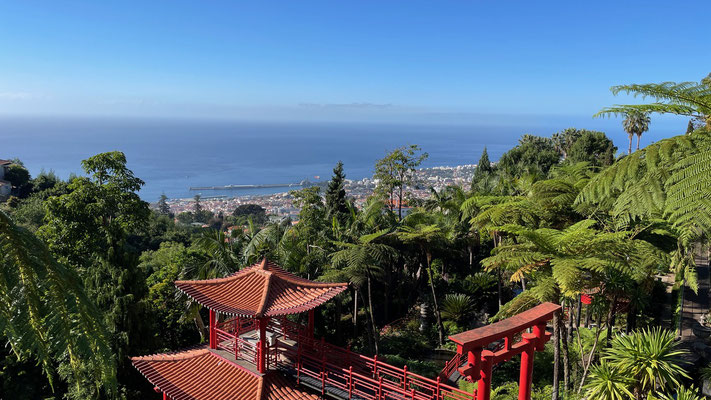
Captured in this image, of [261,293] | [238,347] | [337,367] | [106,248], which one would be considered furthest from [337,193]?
[337,367]

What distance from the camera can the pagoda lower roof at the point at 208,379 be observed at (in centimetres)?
735

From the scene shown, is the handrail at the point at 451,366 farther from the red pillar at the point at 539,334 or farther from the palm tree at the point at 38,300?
the palm tree at the point at 38,300

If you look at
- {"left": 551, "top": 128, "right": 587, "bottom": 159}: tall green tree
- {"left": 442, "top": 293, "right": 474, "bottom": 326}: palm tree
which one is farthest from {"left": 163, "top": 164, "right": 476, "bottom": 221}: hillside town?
{"left": 442, "top": 293, "right": 474, "bottom": 326}: palm tree

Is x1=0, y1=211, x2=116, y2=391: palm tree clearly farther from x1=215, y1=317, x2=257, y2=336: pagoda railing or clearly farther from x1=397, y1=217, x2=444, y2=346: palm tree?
x1=397, y1=217, x2=444, y2=346: palm tree

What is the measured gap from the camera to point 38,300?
1859 mm

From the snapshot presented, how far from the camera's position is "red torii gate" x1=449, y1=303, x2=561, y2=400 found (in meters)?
3.98

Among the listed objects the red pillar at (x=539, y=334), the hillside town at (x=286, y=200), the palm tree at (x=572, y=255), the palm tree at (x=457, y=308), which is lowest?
the hillside town at (x=286, y=200)

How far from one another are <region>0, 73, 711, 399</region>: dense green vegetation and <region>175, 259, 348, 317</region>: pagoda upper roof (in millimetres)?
2086

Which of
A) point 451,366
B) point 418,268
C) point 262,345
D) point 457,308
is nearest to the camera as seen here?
point 262,345

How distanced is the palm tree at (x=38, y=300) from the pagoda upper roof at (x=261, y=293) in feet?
17.6

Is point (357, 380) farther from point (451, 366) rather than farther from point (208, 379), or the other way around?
point (451, 366)

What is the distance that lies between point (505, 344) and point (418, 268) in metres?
12.2

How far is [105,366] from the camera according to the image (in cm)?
200

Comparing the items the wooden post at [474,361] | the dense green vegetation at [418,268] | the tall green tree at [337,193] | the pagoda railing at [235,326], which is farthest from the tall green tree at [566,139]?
the wooden post at [474,361]
